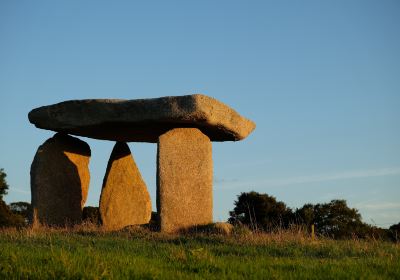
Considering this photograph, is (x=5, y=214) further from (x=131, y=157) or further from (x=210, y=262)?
(x=210, y=262)

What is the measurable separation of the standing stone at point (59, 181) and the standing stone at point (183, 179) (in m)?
3.64

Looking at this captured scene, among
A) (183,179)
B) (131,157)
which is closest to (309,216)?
(131,157)

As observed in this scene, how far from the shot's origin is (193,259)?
27.0 feet

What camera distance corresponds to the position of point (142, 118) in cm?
1502

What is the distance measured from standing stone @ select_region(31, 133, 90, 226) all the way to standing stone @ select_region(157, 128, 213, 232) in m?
3.64

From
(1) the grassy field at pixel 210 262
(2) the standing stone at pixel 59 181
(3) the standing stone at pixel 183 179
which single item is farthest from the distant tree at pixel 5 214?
(1) the grassy field at pixel 210 262

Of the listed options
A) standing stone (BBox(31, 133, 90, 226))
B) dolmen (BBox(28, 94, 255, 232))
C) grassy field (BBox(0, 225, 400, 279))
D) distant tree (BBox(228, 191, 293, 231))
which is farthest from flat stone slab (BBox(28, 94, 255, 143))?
distant tree (BBox(228, 191, 293, 231))

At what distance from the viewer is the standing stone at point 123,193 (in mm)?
17734

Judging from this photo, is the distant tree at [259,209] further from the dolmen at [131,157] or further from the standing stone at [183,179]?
the standing stone at [183,179]

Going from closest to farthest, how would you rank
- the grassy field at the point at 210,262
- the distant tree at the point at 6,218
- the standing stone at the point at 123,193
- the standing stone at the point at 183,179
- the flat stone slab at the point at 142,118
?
the grassy field at the point at 210,262, the flat stone slab at the point at 142,118, the standing stone at the point at 183,179, the standing stone at the point at 123,193, the distant tree at the point at 6,218

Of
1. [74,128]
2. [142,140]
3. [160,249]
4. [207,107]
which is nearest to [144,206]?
[142,140]

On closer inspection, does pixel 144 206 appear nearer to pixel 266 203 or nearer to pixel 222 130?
pixel 222 130

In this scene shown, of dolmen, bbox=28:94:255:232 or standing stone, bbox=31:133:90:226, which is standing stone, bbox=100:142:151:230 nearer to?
dolmen, bbox=28:94:255:232

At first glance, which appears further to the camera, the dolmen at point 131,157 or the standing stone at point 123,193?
the standing stone at point 123,193
